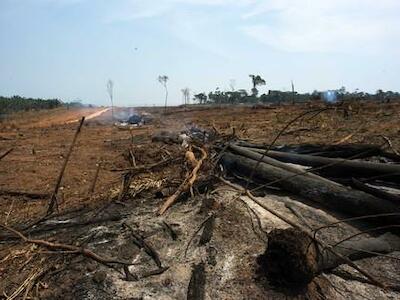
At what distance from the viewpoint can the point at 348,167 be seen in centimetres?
558

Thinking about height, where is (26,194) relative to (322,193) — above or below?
below

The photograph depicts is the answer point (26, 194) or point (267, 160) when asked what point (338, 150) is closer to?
point (267, 160)

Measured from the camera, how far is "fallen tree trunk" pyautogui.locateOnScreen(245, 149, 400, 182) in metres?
5.18

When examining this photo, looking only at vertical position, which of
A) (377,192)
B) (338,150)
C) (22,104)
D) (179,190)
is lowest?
(22,104)

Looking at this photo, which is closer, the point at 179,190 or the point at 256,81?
the point at 179,190

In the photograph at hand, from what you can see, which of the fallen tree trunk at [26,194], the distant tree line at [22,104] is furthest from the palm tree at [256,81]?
the fallen tree trunk at [26,194]

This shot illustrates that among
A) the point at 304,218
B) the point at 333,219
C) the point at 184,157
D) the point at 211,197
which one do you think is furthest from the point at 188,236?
the point at 184,157

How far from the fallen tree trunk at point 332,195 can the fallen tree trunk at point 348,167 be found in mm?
308

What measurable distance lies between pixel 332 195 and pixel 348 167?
741 mm

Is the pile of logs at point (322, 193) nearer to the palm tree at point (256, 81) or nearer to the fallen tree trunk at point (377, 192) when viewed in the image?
the fallen tree trunk at point (377, 192)

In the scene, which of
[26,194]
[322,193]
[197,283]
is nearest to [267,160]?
[322,193]

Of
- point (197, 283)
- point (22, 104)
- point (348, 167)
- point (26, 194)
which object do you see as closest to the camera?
point (197, 283)

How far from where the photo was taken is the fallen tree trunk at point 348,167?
5176 mm

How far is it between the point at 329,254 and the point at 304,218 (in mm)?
1007
